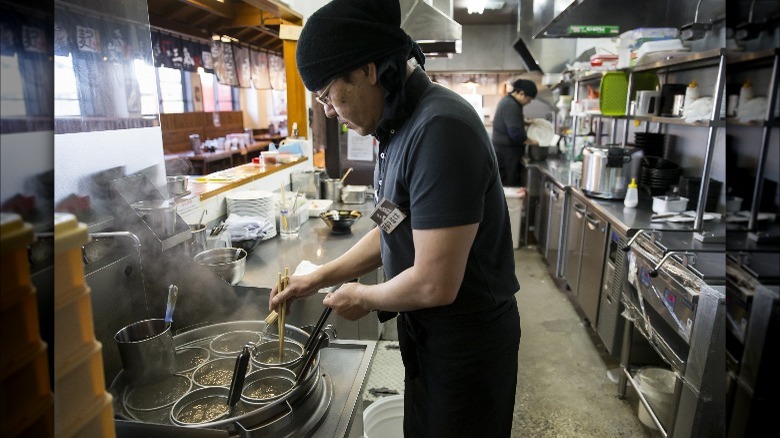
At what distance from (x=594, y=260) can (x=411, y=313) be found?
2395 millimetres

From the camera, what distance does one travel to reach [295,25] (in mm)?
3922

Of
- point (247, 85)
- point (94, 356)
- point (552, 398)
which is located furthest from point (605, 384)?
point (247, 85)

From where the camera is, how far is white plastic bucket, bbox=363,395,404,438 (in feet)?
6.81

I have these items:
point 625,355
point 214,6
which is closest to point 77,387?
point 625,355

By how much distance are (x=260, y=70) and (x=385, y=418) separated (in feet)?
28.8

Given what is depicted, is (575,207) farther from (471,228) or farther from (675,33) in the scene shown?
(471,228)

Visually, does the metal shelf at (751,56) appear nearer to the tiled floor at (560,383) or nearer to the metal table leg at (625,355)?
the tiled floor at (560,383)

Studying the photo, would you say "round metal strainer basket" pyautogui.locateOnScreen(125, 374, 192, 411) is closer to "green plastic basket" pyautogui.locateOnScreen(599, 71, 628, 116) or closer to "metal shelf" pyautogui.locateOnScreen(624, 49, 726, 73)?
"metal shelf" pyautogui.locateOnScreen(624, 49, 726, 73)

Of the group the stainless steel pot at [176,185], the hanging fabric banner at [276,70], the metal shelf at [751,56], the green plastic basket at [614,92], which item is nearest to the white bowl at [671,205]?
the green plastic basket at [614,92]

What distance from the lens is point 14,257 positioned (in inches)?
13.4

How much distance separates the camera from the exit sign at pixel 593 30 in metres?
4.02

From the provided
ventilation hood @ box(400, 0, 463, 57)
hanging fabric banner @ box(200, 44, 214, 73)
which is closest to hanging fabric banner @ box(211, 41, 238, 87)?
hanging fabric banner @ box(200, 44, 214, 73)

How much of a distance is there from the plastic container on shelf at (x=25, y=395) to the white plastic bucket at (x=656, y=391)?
8.52ft

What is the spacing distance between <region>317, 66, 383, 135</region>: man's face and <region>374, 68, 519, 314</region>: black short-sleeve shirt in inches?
3.2
